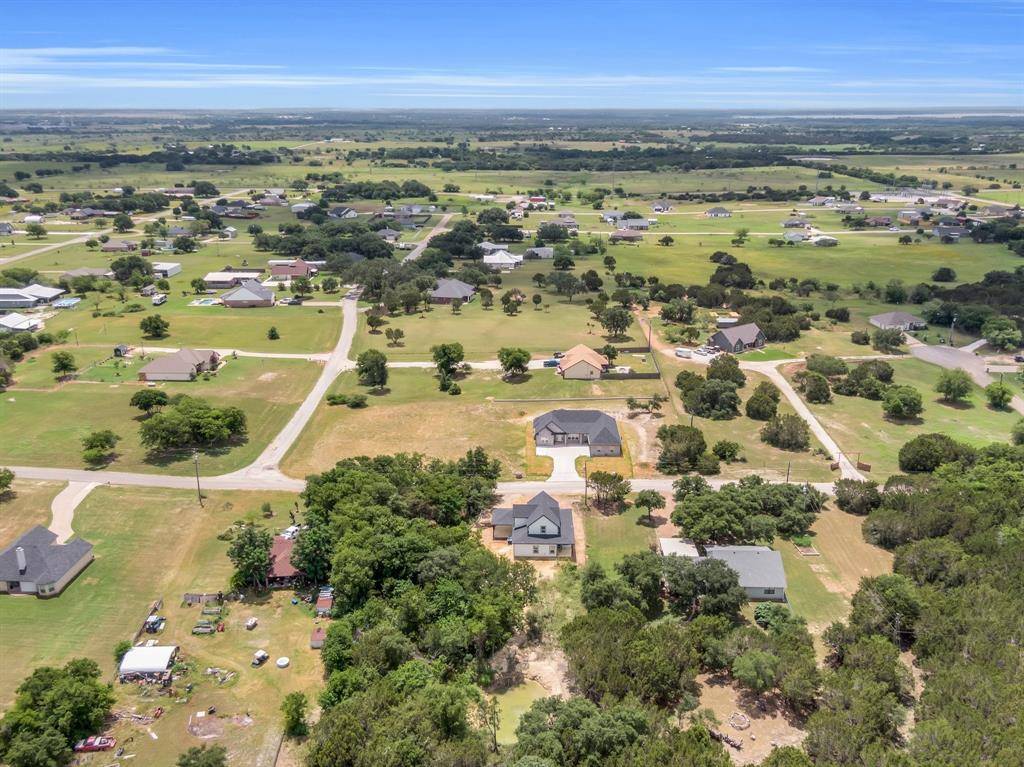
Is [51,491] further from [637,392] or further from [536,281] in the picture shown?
[536,281]

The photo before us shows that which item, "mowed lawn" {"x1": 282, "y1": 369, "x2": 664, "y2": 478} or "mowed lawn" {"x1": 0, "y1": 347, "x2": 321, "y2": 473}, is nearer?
"mowed lawn" {"x1": 0, "y1": 347, "x2": 321, "y2": 473}

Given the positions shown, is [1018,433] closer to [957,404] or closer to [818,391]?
[957,404]

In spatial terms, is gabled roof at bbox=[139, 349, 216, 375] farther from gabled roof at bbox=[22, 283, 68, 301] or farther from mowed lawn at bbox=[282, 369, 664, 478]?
gabled roof at bbox=[22, 283, 68, 301]

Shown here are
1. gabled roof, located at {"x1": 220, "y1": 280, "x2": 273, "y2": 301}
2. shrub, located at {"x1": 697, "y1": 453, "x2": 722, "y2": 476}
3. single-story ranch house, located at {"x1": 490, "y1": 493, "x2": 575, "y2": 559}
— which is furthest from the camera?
gabled roof, located at {"x1": 220, "y1": 280, "x2": 273, "y2": 301}

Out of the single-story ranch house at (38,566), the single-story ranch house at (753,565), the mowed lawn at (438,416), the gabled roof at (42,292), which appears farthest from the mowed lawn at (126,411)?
the single-story ranch house at (753,565)

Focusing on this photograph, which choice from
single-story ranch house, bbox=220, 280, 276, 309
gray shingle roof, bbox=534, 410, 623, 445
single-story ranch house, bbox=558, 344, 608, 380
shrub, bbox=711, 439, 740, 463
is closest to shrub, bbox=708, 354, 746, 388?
single-story ranch house, bbox=558, 344, 608, 380

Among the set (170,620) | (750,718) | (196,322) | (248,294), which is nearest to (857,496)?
(750,718)
